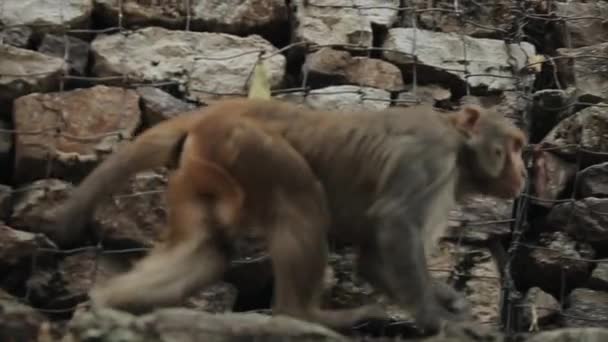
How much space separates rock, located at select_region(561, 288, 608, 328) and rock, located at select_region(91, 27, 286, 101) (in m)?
1.56

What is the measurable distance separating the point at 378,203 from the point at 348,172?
0.17m

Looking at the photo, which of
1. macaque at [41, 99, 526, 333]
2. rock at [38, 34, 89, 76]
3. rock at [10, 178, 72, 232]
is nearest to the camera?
macaque at [41, 99, 526, 333]

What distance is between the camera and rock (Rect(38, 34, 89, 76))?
655cm

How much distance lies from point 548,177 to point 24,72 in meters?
2.29

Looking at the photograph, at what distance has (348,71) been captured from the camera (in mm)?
6777

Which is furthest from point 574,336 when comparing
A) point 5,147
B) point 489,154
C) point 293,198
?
point 5,147

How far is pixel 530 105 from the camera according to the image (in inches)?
271

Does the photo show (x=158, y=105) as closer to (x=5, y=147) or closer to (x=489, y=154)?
(x=5, y=147)

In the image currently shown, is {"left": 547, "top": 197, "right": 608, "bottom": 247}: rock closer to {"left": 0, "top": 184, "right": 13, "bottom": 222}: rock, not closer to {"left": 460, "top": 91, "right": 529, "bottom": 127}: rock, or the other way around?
{"left": 460, "top": 91, "right": 529, "bottom": 127}: rock

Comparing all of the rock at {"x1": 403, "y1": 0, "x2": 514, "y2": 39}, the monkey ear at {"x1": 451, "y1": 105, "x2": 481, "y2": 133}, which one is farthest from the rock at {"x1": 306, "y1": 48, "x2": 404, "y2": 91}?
the monkey ear at {"x1": 451, "y1": 105, "x2": 481, "y2": 133}

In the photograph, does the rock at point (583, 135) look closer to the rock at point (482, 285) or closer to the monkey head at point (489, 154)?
the rock at point (482, 285)

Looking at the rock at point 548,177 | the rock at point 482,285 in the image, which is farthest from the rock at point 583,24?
the rock at point 482,285

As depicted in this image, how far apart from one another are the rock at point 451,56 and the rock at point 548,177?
38 centimetres

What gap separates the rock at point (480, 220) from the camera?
6555mm
